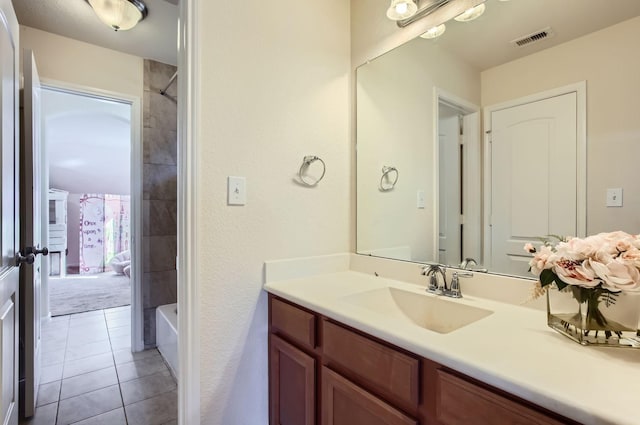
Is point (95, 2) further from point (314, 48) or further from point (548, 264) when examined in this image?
point (548, 264)

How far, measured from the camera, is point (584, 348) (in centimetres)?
72

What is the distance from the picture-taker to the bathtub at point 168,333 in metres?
2.12

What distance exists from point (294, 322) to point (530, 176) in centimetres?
105

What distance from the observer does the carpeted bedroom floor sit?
12.1 ft

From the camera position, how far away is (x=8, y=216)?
1.23 metres

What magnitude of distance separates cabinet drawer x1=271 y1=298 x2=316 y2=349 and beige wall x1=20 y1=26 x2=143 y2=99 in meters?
2.28

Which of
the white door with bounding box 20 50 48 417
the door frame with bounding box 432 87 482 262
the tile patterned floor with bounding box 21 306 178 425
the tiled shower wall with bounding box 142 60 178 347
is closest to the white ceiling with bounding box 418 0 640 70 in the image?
the door frame with bounding box 432 87 482 262

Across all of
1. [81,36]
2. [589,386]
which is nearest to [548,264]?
[589,386]

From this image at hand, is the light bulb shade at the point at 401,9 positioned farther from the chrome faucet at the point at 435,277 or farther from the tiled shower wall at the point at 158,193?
the tiled shower wall at the point at 158,193

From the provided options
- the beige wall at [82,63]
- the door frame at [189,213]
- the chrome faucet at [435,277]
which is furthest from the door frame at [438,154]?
the beige wall at [82,63]

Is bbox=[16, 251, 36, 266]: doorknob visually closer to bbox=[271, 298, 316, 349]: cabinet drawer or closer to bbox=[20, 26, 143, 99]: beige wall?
bbox=[271, 298, 316, 349]: cabinet drawer

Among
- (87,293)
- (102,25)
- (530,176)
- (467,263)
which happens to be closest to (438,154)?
(530,176)

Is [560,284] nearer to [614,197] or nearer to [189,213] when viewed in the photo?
[614,197]

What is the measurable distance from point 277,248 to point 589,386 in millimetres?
1131
